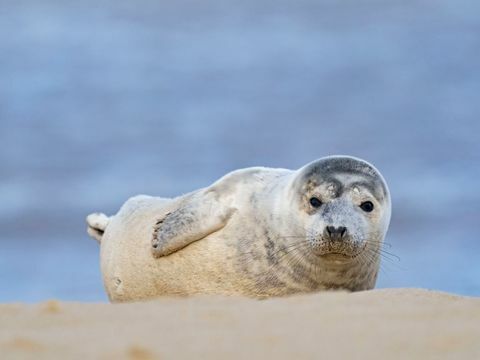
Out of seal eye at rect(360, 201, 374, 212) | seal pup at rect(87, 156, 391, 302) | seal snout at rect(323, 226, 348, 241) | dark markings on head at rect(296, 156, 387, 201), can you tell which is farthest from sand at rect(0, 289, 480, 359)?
dark markings on head at rect(296, 156, 387, 201)


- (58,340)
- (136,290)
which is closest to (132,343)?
(58,340)

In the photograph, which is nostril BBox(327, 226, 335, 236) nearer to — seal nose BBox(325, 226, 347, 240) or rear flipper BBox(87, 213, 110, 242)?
seal nose BBox(325, 226, 347, 240)

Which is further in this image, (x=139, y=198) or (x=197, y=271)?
(x=139, y=198)

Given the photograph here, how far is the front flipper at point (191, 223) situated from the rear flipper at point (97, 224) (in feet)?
7.57

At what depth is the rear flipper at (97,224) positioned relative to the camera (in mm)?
11930

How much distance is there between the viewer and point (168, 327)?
5273mm

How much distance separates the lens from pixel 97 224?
12.0 meters

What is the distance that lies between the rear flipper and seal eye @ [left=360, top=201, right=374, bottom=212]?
368 centimetres

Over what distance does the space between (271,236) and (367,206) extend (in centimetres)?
83

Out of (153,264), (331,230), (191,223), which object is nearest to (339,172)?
(331,230)

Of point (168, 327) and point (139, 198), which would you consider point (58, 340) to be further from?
point (139, 198)

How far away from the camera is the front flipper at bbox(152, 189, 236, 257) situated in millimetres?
9422

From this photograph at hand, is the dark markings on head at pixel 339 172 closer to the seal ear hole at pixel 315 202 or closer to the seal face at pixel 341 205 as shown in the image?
the seal face at pixel 341 205

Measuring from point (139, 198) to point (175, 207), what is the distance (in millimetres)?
1418
